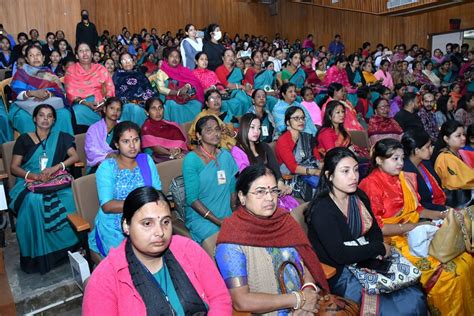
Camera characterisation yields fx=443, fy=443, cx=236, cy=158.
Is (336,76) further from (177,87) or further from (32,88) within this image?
(32,88)

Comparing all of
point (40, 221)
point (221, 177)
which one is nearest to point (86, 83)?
point (40, 221)

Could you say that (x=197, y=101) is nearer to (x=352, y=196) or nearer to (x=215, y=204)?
(x=215, y=204)

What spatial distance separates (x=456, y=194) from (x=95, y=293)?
105 inches

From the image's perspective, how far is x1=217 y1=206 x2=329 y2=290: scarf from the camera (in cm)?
175

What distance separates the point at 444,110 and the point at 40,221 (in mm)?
4602

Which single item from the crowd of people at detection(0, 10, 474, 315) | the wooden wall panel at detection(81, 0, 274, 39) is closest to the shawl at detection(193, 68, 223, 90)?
the crowd of people at detection(0, 10, 474, 315)

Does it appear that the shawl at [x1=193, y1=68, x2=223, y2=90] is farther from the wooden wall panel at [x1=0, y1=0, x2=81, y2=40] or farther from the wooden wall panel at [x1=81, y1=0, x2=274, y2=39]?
the wooden wall panel at [x1=81, y1=0, x2=274, y2=39]

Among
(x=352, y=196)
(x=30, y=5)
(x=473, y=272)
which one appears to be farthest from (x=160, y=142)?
(x=30, y=5)

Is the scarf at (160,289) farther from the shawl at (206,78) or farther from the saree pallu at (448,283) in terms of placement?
the shawl at (206,78)

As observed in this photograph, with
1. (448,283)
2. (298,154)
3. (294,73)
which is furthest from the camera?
(294,73)

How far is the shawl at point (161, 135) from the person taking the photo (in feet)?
11.4

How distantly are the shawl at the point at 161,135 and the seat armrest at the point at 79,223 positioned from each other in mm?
1161

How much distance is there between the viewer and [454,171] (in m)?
3.10

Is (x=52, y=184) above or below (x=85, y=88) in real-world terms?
below
